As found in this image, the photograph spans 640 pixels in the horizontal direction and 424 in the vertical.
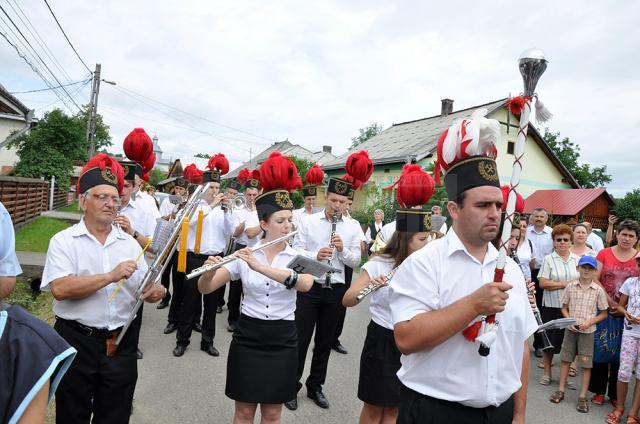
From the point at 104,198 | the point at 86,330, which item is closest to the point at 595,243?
the point at 104,198

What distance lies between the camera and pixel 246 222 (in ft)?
26.2

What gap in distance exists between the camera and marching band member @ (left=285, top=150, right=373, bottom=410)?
4.90m

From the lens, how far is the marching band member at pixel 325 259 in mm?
4902

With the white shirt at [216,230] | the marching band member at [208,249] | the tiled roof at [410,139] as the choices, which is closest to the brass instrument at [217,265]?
the marching band member at [208,249]

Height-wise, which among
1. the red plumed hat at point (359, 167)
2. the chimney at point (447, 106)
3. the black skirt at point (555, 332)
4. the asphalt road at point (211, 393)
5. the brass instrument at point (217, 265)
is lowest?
the asphalt road at point (211, 393)

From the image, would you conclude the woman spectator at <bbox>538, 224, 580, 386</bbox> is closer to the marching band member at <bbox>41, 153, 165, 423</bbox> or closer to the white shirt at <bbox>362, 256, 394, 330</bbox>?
the white shirt at <bbox>362, 256, 394, 330</bbox>

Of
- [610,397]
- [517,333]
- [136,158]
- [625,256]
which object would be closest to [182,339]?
[136,158]

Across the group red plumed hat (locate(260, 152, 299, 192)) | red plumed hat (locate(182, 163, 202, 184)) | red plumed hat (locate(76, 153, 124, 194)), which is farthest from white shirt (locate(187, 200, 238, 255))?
red plumed hat (locate(76, 153, 124, 194))

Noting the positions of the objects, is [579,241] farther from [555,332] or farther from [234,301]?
[234,301]

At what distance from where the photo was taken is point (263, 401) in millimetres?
3240

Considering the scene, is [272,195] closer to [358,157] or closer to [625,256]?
[358,157]

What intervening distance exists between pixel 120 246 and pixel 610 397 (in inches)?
241

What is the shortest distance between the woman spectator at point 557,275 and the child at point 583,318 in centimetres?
65

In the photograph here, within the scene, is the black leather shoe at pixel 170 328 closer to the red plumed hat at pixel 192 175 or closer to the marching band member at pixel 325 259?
the red plumed hat at pixel 192 175
